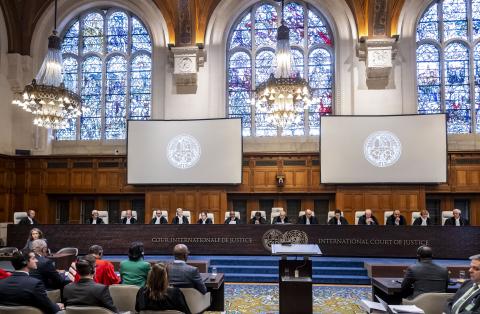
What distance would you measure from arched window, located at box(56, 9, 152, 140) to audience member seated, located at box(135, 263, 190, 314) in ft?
34.7

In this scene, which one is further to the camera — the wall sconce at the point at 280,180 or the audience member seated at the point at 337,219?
the wall sconce at the point at 280,180

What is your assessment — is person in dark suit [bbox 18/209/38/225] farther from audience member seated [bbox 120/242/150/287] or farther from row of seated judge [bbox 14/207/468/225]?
audience member seated [bbox 120/242/150/287]

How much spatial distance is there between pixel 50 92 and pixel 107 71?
5.46 meters

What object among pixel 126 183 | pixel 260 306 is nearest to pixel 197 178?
pixel 126 183

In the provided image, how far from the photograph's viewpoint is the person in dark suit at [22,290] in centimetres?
366

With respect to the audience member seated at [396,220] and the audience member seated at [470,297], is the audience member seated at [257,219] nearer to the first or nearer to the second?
the audience member seated at [396,220]

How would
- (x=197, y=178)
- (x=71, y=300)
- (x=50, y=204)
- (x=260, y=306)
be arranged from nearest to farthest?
(x=71, y=300) → (x=260, y=306) → (x=197, y=178) → (x=50, y=204)

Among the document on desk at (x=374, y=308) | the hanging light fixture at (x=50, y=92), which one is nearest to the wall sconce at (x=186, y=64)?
the hanging light fixture at (x=50, y=92)

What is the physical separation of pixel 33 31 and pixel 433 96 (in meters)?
11.9

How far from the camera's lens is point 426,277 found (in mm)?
4750

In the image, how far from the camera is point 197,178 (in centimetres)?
1283

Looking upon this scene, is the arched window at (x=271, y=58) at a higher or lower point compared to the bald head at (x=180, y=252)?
higher

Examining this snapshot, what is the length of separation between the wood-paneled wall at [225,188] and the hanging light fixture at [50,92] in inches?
152

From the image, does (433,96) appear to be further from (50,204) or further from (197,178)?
(50,204)
